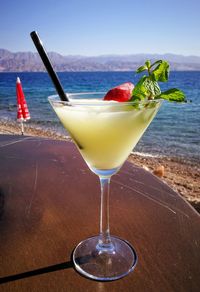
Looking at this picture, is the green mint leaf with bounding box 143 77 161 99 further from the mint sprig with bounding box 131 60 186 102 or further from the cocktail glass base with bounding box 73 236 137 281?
the cocktail glass base with bounding box 73 236 137 281

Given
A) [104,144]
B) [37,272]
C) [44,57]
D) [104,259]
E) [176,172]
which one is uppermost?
[44,57]

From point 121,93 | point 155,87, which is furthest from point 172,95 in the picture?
point 121,93

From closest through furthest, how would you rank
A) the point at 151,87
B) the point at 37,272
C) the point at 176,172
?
the point at 37,272
the point at 151,87
the point at 176,172

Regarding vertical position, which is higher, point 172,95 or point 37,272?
point 172,95

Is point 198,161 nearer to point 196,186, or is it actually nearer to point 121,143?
point 196,186

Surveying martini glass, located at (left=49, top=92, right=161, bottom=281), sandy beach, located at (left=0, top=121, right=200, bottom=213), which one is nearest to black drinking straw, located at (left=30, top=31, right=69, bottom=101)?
martini glass, located at (left=49, top=92, right=161, bottom=281)

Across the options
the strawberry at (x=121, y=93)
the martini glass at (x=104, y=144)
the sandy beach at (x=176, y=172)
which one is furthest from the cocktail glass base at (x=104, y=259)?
the sandy beach at (x=176, y=172)

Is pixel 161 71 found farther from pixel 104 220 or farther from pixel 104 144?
pixel 104 220
